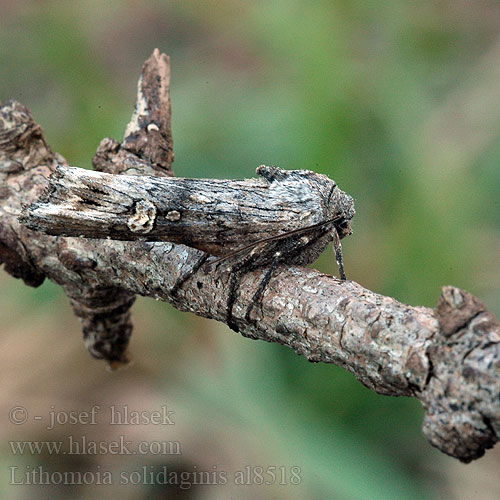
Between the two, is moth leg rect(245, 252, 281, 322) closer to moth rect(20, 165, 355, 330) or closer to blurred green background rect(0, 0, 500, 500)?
moth rect(20, 165, 355, 330)

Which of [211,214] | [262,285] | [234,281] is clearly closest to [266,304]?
[262,285]

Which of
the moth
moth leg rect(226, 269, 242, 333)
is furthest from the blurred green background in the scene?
moth leg rect(226, 269, 242, 333)

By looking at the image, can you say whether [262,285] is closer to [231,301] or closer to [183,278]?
[231,301]

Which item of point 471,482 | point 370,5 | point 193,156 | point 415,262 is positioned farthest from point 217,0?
point 471,482

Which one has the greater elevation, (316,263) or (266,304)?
(316,263)

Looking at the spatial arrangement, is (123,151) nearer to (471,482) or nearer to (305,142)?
(305,142)

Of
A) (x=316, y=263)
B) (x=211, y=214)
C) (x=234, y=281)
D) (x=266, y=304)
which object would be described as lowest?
(x=266, y=304)

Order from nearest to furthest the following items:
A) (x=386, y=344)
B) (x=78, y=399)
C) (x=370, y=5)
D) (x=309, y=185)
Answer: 1. (x=386, y=344)
2. (x=309, y=185)
3. (x=78, y=399)
4. (x=370, y=5)
